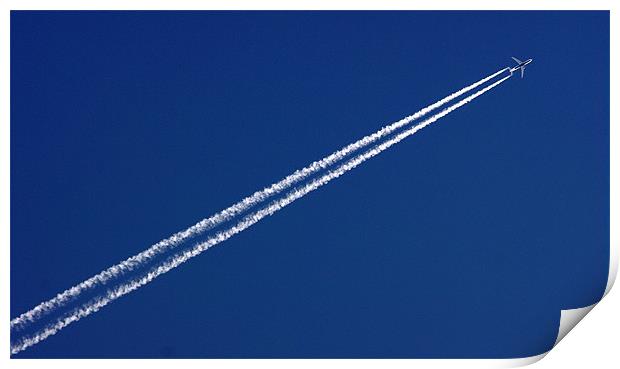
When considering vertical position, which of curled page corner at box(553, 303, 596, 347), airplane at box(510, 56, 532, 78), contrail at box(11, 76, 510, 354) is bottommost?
curled page corner at box(553, 303, 596, 347)

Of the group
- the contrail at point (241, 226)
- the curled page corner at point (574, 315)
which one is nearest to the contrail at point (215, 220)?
the contrail at point (241, 226)

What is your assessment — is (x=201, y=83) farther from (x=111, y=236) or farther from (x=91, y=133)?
(x=111, y=236)

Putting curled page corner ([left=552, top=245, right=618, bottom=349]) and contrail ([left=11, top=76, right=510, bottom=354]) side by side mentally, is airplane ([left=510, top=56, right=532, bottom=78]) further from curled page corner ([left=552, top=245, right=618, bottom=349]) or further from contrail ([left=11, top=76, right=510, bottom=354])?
curled page corner ([left=552, top=245, right=618, bottom=349])

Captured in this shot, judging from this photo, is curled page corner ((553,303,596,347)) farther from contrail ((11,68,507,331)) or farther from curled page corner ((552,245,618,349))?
contrail ((11,68,507,331))

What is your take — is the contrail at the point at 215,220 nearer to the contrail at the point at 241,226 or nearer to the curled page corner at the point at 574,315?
the contrail at the point at 241,226

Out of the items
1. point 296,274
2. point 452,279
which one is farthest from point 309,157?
point 452,279

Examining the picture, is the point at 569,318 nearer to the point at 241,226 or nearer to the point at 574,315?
the point at 574,315

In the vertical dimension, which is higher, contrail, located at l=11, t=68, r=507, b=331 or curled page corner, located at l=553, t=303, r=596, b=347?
contrail, located at l=11, t=68, r=507, b=331

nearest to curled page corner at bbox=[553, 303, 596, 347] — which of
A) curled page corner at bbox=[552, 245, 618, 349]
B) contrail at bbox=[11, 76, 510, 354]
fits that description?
curled page corner at bbox=[552, 245, 618, 349]
